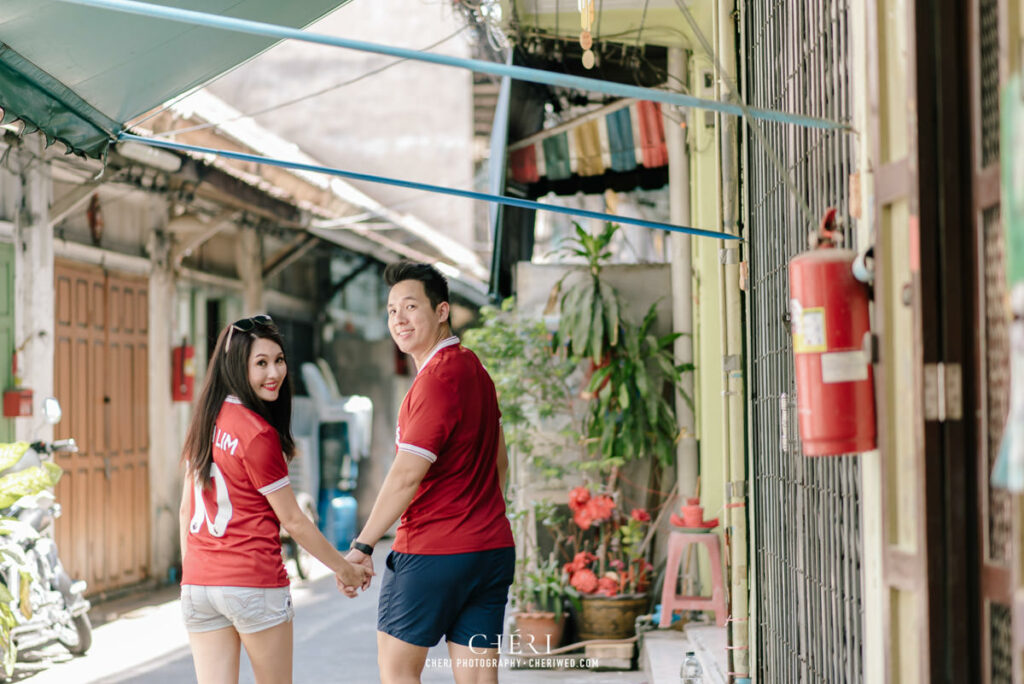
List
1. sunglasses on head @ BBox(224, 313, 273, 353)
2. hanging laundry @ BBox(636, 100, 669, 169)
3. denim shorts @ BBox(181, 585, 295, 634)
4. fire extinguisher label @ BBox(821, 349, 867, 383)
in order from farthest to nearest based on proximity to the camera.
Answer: hanging laundry @ BBox(636, 100, 669, 169)
sunglasses on head @ BBox(224, 313, 273, 353)
denim shorts @ BBox(181, 585, 295, 634)
fire extinguisher label @ BBox(821, 349, 867, 383)

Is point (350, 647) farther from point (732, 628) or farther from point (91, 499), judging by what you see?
point (732, 628)

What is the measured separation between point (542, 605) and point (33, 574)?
288cm

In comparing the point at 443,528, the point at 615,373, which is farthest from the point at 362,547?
the point at 615,373

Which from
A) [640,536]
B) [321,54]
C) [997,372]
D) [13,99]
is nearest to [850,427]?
[997,372]

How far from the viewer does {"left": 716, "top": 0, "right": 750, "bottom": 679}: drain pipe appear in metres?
4.49

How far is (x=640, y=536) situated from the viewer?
275 inches

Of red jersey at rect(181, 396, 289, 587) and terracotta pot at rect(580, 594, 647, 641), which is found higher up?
red jersey at rect(181, 396, 289, 587)

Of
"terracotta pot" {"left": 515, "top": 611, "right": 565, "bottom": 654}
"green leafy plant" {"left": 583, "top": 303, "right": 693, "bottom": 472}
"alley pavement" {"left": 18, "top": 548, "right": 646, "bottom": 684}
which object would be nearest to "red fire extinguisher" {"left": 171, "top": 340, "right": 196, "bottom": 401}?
"alley pavement" {"left": 18, "top": 548, "right": 646, "bottom": 684}

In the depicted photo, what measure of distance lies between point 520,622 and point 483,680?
3.28 m

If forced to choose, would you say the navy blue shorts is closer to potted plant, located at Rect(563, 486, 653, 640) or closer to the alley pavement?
the alley pavement

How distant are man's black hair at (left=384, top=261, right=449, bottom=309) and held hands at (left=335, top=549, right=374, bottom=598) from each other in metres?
0.87

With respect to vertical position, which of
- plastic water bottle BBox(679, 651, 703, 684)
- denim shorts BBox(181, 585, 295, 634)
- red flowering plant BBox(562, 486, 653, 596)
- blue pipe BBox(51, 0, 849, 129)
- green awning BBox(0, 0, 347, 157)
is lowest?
plastic water bottle BBox(679, 651, 703, 684)

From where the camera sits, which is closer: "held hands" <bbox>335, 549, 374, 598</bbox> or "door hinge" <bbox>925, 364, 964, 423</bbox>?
"door hinge" <bbox>925, 364, 964, 423</bbox>

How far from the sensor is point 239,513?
11.6 feet
